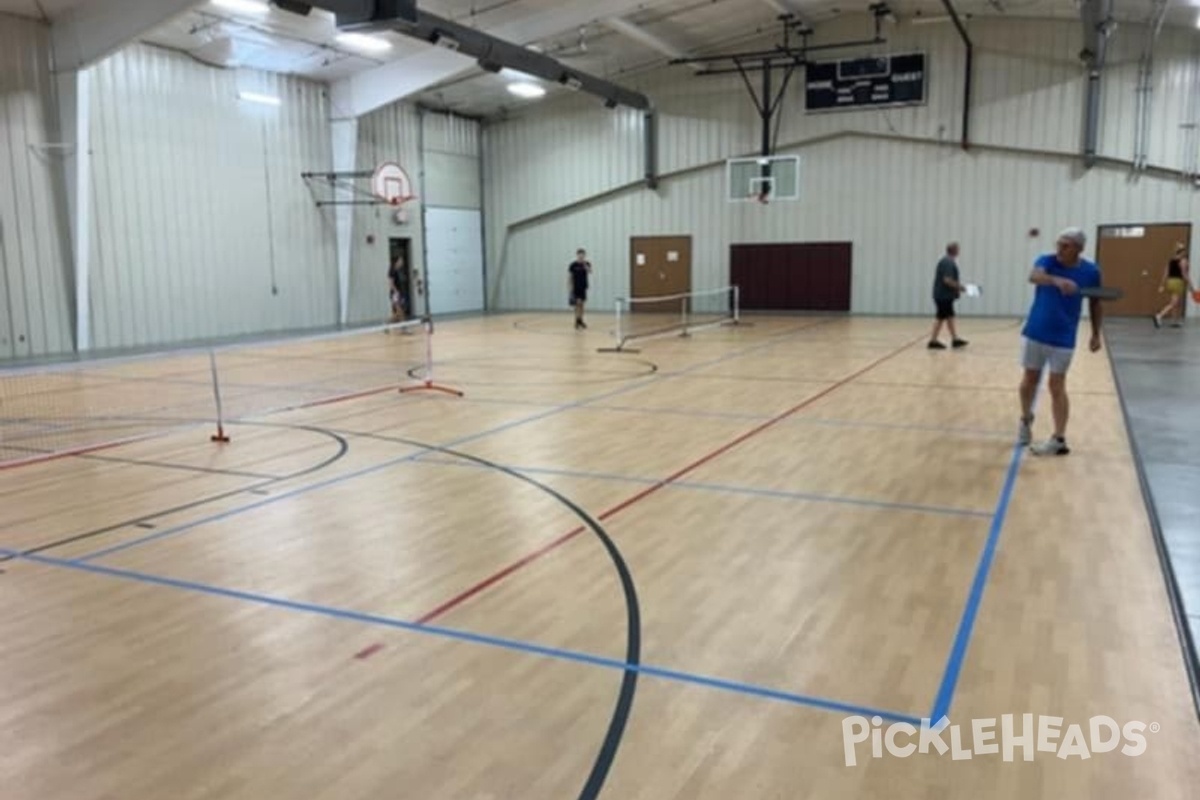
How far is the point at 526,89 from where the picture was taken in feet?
84.6

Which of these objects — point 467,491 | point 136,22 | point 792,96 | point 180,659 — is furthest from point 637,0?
point 180,659

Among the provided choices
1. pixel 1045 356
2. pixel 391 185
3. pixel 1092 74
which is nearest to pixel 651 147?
pixel 391 185

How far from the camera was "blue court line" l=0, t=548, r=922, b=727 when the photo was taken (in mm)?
3648

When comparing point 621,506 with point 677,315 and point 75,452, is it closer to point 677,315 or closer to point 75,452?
point 75,452

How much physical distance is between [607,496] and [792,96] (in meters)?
21.7

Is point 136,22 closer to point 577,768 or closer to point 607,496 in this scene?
point 607,496

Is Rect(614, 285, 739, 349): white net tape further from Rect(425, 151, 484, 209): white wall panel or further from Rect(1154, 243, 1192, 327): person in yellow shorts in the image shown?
Rect(1154, 243, 1192, 327): person in yellow shorts

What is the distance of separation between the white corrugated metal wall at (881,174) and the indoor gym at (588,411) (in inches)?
4.4

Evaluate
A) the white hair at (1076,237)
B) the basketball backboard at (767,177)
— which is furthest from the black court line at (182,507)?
the basketball backboard at (767,177)

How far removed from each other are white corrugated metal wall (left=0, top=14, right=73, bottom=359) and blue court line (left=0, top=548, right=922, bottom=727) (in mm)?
13819

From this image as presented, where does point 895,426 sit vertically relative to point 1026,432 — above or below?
below

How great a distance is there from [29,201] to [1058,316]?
1788cm

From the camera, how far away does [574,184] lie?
29203 mm

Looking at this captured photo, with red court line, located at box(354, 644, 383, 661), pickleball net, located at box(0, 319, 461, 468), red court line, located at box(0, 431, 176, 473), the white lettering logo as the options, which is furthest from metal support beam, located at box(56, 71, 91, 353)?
the white lettering logo
